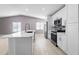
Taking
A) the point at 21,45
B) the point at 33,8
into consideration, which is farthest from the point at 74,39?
the point at 33,8

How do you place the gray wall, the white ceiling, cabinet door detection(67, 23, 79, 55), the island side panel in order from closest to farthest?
cabinet door detection(67, 23, 79, 55), the island side panel, the white ceiling, the gray wall

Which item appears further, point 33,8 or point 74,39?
point 33,8

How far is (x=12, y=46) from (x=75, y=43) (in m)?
2.12

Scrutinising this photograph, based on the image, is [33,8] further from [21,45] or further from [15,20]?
[15,20]

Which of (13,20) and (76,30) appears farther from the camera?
(13,20)

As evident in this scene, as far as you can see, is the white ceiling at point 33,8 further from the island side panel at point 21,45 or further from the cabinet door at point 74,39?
the island side panel at point 21,45

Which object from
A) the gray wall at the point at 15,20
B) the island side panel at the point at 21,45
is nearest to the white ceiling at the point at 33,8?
the island side panel at the point at 21,45

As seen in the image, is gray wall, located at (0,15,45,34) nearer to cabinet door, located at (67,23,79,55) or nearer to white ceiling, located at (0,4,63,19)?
white ceiling, located at (0,4,63,19)

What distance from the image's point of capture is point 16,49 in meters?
3.82

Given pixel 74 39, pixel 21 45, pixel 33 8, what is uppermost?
pixel 33 8

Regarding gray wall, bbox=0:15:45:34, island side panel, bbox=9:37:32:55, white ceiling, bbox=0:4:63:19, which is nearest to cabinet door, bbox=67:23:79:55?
island side panel, bbox=9:37:32:55

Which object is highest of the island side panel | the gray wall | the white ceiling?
the white ceiling
